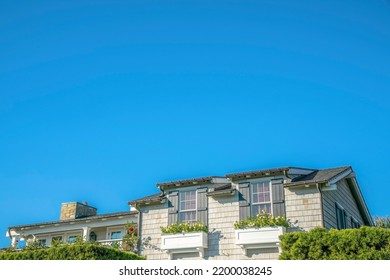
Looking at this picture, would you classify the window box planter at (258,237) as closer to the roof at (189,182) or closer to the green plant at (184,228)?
the green plant at (184,228)

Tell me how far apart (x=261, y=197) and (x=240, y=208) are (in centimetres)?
115

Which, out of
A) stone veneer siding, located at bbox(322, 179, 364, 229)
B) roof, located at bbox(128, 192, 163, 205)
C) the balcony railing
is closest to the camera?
stone veneer siding, located at bbox(322, 179, 364, 229)

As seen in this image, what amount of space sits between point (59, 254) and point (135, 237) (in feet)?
19.6

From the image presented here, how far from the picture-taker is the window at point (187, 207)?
2514 centimetres

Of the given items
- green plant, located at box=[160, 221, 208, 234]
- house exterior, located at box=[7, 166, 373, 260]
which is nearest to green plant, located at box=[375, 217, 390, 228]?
house exterior, located at box=[7, 166, 373, 260]

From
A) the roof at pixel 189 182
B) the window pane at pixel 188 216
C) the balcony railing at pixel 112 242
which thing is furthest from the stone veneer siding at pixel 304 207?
the balcony railing at pixel 112 242

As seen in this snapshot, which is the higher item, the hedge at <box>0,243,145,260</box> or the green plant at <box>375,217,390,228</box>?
the green plant at <box>375,217,390,228</box>

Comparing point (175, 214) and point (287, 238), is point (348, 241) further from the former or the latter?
point (175, 214)

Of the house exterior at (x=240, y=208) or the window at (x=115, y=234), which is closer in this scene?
the house exterior at (x=240, y=208)

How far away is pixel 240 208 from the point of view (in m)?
23.9

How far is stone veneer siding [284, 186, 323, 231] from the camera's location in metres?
22.3

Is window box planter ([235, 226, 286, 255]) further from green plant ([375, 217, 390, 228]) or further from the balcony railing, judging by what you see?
green plant ([375, 217, 390, 228])

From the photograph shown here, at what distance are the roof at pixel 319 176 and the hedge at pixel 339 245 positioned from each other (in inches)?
173
